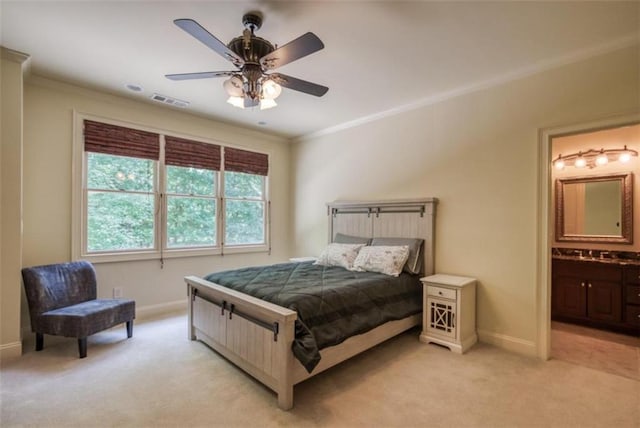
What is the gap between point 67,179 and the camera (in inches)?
134

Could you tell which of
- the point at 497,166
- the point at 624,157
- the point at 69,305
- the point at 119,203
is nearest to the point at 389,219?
the point at 497,166

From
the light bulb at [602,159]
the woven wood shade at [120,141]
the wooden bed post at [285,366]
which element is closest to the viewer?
the wooden bed post at [285,366]

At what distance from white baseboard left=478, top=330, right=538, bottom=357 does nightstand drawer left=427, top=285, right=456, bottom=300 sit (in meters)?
0.61

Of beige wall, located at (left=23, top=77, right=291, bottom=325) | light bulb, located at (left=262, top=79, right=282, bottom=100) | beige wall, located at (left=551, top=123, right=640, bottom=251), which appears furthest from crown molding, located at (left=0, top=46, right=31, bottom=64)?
beige wall, located at (left=551, top=123, right=640, bottom=251)

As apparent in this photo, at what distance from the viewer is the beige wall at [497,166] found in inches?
104

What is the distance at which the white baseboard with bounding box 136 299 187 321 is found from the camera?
3846 millimetres

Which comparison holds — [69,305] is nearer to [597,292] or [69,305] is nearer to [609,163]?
[597,292]

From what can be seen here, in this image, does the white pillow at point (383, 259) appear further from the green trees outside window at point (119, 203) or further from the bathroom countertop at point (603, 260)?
the green trees outside window at point (119, 203)

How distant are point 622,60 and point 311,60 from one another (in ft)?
8.28

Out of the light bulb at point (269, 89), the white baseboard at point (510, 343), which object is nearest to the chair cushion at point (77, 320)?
the light bulb at point (269, 89)

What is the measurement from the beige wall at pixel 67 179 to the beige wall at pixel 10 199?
0.46 meters

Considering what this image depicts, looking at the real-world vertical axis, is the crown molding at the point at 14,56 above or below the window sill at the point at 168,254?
above

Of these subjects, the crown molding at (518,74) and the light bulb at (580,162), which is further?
the light bulb at (580,162)

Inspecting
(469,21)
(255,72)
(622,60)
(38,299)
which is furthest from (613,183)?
(38,299)
